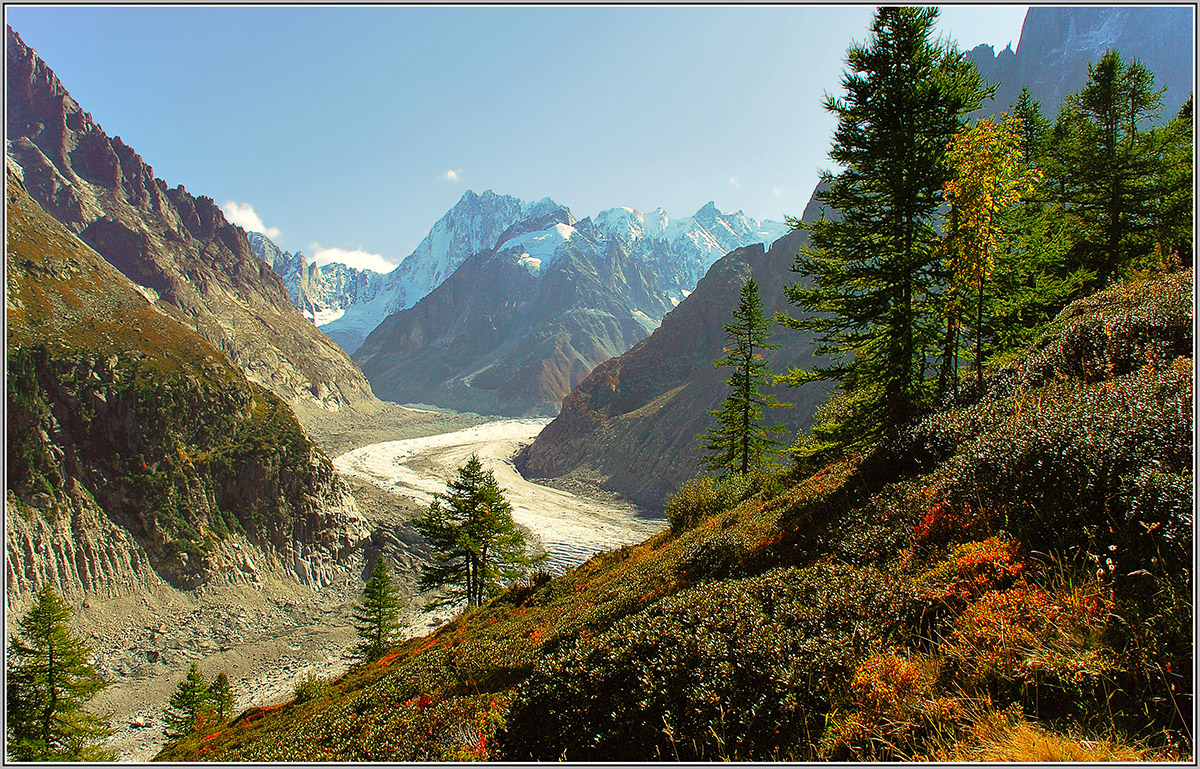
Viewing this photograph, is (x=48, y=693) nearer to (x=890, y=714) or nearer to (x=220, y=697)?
(x=220, y=697)

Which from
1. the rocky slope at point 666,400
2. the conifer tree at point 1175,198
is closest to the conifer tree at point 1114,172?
the conifer tree at point 1175,198

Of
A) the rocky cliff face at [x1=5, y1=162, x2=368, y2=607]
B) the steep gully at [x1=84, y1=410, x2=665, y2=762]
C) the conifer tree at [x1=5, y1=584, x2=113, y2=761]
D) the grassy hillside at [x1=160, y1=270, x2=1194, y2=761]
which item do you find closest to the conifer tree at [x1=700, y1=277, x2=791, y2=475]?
the grassy hillside at [x1=160, y1=270, x2=1194, y2=761]

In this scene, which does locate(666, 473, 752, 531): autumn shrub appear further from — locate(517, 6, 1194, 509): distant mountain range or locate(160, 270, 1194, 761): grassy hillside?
locate(517, 6, 1194, 509): distant mountain range


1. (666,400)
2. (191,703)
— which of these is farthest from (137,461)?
(666,400)

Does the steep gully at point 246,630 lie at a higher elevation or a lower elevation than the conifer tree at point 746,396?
lower

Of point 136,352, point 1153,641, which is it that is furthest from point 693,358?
point 1153,641

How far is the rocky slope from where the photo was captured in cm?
9919

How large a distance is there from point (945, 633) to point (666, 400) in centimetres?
11960

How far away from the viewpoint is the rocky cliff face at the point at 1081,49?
13462 centimetres

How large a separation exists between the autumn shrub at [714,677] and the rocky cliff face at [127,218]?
7109 inches

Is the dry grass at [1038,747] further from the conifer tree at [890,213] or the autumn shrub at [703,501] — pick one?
the autumn shrub at [703,501]

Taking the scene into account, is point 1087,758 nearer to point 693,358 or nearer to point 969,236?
point 969,236

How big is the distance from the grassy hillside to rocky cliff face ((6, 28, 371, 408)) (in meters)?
180

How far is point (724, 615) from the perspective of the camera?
5480mm
